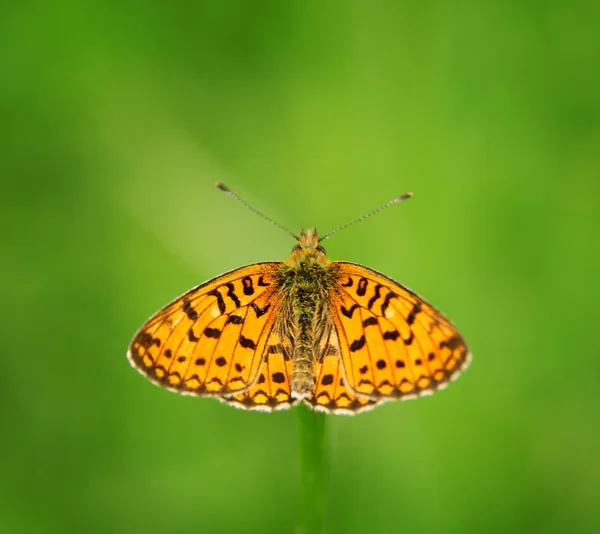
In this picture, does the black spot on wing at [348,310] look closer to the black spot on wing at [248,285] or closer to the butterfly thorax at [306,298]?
the butterfly thorax at [306,298]

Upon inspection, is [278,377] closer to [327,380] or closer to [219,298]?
[327,380]

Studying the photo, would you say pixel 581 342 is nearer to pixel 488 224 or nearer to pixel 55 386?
pixel 488 224

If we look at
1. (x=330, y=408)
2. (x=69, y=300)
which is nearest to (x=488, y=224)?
(x=330, y=408)

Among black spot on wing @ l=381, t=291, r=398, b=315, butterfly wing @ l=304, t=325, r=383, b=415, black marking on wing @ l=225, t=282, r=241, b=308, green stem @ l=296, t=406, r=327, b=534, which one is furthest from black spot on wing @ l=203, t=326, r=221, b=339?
green stem @ l=296, t=406, r=327, b=534

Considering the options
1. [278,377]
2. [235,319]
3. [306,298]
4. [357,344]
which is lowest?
[278,377]

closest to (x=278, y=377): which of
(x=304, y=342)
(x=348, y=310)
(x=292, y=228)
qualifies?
(x=304, y=342)

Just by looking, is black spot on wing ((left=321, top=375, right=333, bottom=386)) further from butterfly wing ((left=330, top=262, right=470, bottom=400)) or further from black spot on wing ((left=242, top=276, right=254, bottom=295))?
black spot on wing ((left=242, top=276, right=254, bottom=295))

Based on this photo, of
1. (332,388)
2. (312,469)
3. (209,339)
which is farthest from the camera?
(209,339)
